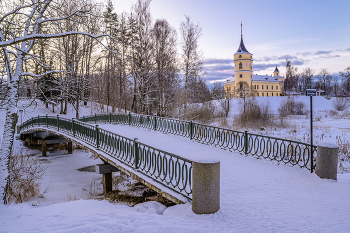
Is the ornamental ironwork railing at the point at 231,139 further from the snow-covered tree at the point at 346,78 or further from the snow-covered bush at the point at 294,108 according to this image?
the snow-covered tree at the point at 346,78

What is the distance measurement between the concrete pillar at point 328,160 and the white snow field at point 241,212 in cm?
26

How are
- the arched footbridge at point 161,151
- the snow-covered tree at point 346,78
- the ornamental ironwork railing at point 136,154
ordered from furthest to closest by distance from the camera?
the snow-covered tree at point 346,78, the arched footbridge at point 161,151, the ornamental ironwork railing at point 136,154

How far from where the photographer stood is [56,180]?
13961mm

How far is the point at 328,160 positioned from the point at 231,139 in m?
3.72

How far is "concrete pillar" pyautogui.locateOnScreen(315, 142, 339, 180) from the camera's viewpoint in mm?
6398

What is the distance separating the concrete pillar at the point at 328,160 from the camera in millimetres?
6398

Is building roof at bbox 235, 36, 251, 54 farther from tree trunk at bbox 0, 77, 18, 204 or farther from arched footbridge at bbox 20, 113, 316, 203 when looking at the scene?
tree trunk at bbox 0, 77, 18, 204

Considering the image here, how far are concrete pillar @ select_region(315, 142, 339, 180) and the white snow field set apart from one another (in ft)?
0.84

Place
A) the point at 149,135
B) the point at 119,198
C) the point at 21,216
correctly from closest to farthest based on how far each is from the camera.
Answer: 1. the point at 21,216
2. the point at 119,198
3. the point at 149,135

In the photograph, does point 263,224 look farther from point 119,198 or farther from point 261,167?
point 119,198

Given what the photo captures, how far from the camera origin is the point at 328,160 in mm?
6488

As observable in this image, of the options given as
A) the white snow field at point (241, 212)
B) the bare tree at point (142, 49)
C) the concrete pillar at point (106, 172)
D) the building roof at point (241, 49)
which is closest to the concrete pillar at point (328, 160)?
the white snow field at point (241, 212)

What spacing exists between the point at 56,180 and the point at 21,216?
8836 mm

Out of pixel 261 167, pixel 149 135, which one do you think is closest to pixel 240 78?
pixel 149 135
